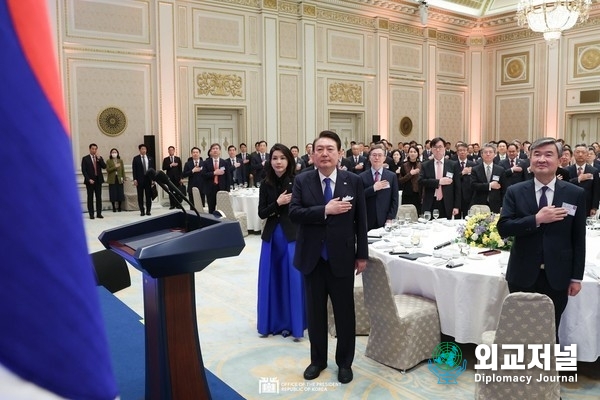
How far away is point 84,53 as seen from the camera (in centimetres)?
1126

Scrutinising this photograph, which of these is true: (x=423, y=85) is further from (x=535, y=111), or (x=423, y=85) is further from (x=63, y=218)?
(x=63, y=218)

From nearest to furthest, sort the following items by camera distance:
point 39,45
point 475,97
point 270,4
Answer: point 39,45 < point 270,4 < point 475,97

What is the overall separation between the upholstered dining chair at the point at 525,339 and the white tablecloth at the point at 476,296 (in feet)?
Result: 1.74

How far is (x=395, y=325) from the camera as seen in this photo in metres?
3.64

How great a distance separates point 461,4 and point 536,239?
15.7 metres

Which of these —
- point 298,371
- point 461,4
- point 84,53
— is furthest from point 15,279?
point 461,4

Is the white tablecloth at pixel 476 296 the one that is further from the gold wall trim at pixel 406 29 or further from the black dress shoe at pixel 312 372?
the gold wall trim at pixel 406 29

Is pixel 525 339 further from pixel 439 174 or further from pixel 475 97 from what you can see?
pixel 475 97

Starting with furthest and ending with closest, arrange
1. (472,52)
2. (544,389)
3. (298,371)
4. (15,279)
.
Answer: (472,52)
(298,371)
(544,389)
(15,279)

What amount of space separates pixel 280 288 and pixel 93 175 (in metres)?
7.83

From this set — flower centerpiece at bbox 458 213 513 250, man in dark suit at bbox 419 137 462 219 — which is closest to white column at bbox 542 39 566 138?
man in dark suit at bbox 419 137 462 219

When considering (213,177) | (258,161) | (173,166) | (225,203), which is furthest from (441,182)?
(173,166)

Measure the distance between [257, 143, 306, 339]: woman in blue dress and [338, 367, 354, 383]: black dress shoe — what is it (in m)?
0.81

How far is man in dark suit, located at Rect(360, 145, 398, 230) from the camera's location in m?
5.83
